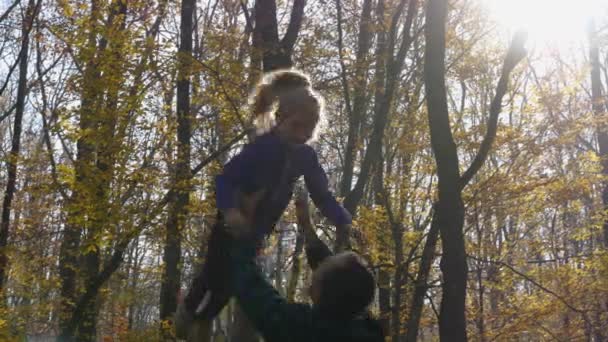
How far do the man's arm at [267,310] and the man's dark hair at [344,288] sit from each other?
0.09 m

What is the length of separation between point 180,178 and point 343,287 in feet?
22.0

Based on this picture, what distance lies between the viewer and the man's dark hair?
1.96 metres

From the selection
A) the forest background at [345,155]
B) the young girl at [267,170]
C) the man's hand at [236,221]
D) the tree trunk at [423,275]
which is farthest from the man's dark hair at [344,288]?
the tree trunk at [423,275]

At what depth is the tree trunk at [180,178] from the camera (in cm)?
823

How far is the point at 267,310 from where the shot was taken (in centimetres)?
193

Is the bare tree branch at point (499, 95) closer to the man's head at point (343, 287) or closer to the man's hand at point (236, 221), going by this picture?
the man's hand at point (236, 221)

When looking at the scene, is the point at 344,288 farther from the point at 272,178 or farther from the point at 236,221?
the point at 272,178

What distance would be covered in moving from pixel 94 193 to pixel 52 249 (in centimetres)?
1271

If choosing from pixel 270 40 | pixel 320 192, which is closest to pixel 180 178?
pixel 270 40

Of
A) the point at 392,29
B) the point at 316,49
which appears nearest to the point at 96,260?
the point at 316,49

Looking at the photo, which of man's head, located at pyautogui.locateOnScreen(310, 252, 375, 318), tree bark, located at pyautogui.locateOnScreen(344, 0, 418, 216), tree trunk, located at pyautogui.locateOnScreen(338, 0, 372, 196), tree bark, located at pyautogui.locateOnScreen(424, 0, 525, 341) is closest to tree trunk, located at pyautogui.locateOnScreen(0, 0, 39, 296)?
tree trunk, located at pyautogui.locateOnScreen(338, 0, 372, 196)

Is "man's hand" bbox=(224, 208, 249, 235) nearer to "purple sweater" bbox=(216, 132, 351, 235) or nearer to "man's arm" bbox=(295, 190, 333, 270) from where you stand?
"purple sweater" bbox=(216, 132, 351, 235)

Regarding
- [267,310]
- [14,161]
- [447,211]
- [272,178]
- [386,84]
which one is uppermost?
[386,84]

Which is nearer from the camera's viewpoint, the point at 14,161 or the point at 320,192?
the point at 320,192
